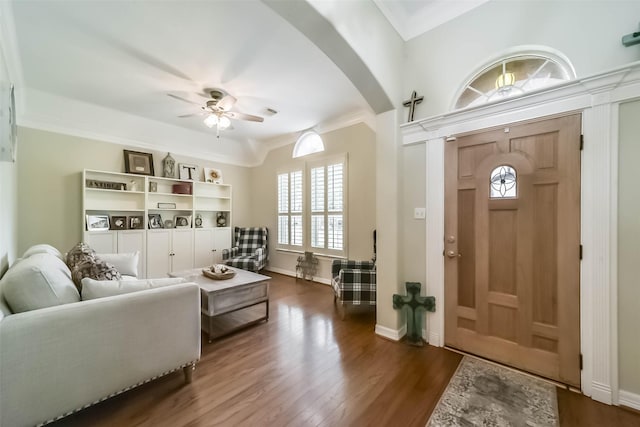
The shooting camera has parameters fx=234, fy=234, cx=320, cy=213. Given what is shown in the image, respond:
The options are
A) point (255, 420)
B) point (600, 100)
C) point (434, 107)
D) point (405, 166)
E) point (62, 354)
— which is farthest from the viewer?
point (405, 166)

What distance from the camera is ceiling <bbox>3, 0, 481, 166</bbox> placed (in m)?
1.98

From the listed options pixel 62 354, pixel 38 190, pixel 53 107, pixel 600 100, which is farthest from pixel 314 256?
pixel 53 107

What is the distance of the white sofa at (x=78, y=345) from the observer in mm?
1171

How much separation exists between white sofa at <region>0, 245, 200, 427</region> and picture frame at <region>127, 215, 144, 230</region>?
116 inches

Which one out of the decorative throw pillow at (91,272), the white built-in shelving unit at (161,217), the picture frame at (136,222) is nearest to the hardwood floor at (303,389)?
the decorative throw pillow at (91,272)

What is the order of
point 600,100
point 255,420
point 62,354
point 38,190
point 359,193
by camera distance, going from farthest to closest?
point 359,193 → point 38,190 → point 600,100 → point 255,420 → point 62,354

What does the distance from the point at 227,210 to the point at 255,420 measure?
4501 millimetres

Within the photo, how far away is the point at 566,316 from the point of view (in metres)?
1.73

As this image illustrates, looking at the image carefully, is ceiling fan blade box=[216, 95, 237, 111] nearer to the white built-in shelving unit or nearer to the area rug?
the white built-in shelving unit

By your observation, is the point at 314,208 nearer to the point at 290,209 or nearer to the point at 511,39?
the point at 290,209

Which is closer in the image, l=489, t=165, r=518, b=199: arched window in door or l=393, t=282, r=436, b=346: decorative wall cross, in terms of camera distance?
l=489, t=165, r=518, b=199: arched window in door

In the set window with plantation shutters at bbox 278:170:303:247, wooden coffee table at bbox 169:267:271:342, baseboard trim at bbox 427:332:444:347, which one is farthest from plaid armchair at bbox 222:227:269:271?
baseboard trim at bbox 427:332:444:347

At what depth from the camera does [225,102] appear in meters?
2.83

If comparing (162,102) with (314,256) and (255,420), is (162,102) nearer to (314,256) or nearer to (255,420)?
(314,256)
